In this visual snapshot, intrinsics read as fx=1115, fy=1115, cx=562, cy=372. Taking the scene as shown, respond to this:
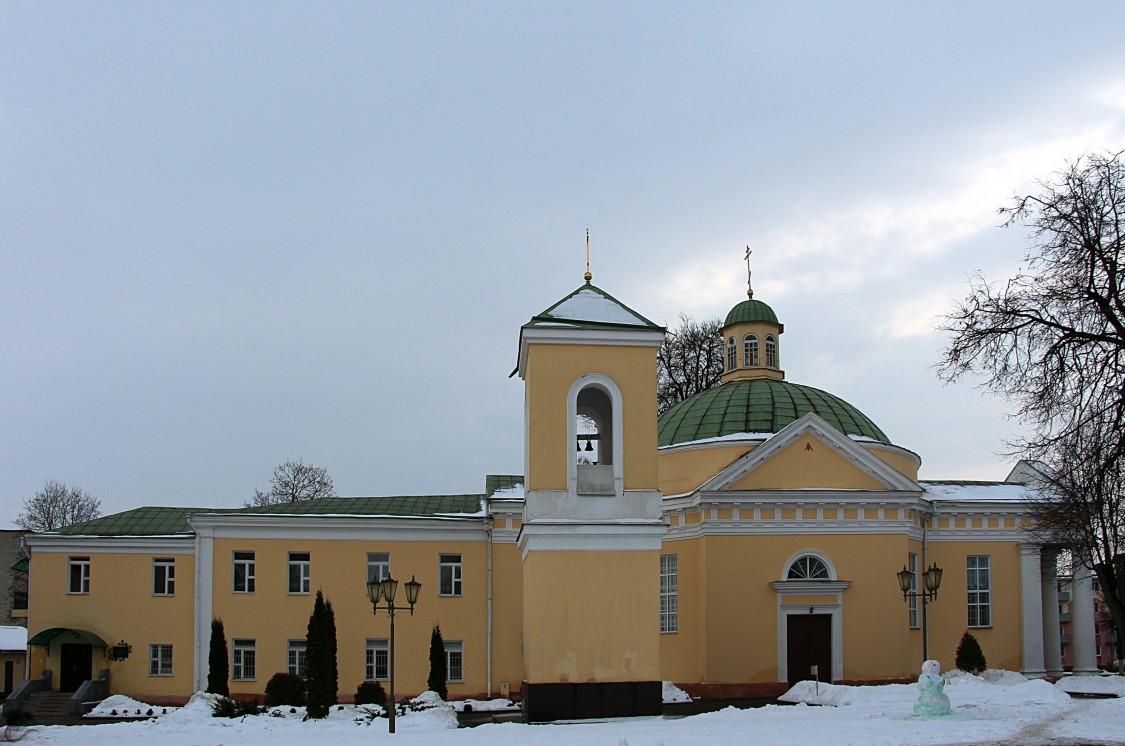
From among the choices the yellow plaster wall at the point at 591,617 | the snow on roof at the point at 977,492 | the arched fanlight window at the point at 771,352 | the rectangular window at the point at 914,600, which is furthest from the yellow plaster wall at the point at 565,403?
the arched fanlight window at the point at 771,352

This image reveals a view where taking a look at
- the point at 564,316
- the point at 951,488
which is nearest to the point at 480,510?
the point at 564,316

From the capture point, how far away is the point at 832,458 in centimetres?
3059

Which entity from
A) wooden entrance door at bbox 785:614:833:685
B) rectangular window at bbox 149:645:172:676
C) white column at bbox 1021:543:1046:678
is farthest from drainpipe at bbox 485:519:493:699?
white column at bbox 1021:543:1046:678

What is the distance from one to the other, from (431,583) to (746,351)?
12947 mm

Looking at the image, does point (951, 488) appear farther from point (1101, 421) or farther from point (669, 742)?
point (669, 742)

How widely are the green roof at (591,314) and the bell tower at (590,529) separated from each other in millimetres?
43

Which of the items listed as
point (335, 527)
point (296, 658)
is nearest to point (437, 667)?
point (296, 658)

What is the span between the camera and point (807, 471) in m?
30.5

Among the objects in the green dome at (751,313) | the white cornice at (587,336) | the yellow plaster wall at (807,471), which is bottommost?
the yellow plaster wall at (807,471)

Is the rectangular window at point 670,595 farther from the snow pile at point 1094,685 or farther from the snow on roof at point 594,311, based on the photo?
the snow on roof at point 594,311

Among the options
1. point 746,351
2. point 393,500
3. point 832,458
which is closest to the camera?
point 832,458

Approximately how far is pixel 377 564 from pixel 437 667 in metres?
4.04

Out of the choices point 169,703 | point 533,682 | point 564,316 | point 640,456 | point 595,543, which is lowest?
point 169,703

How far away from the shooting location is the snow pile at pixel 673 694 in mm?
28484
